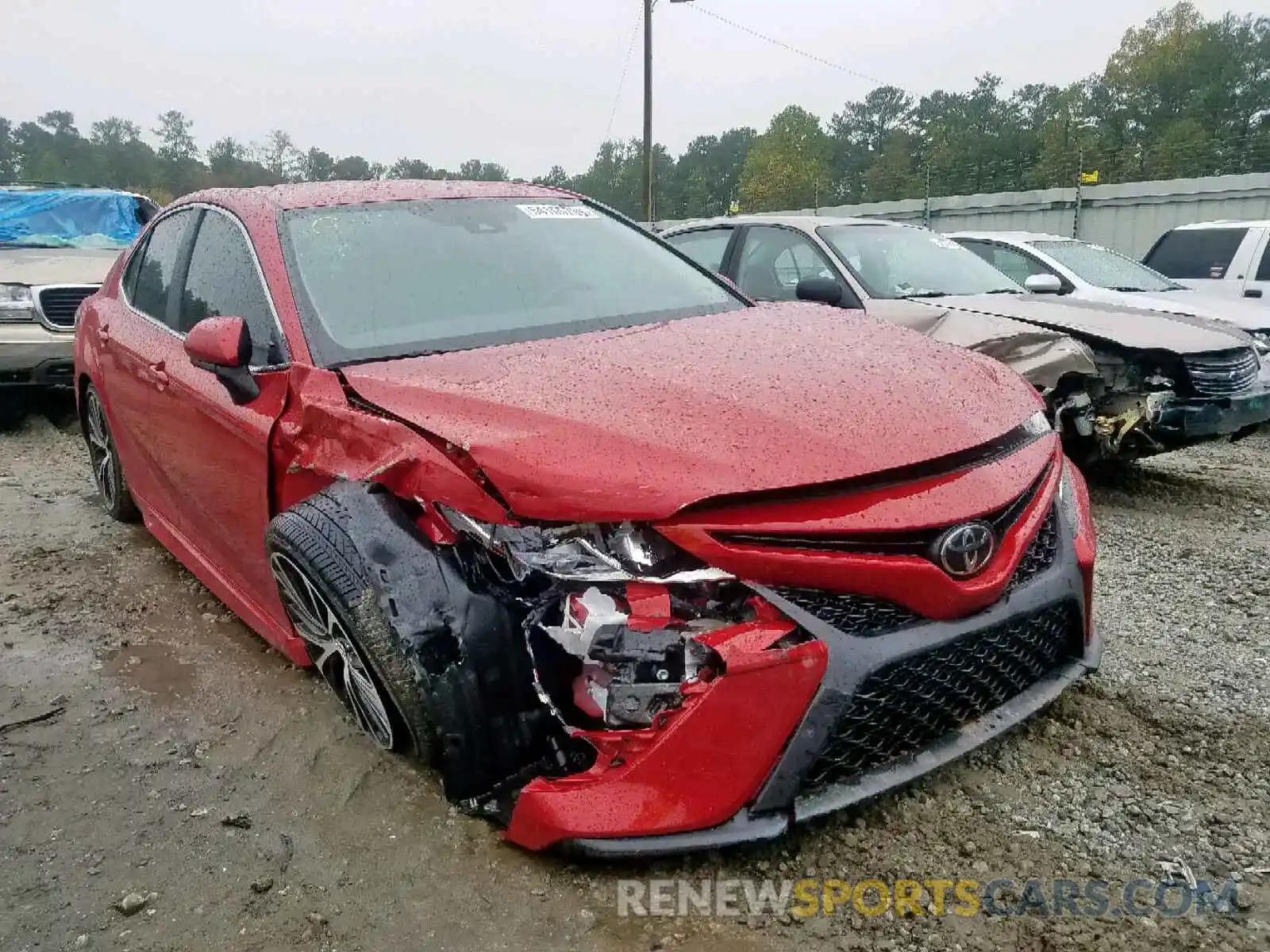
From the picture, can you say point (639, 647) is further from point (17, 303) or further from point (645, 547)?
point (17, 303)

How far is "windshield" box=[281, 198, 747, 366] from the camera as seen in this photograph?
2.75 meters

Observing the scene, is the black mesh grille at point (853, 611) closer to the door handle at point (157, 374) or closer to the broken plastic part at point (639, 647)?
the broken plastic part at point (639, 647)

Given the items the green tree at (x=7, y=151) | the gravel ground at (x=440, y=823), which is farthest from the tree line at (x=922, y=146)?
the gravel ground at (x=440, y=823)

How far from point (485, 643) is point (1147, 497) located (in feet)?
14.7

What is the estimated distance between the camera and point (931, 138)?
6406cm

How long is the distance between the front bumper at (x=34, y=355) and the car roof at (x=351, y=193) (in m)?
3.64

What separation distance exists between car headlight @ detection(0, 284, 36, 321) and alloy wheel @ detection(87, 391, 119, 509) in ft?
8.34

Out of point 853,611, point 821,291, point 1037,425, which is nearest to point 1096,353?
point 821,291

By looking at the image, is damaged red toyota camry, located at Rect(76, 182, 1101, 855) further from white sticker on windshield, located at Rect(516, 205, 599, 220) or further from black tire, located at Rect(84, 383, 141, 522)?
black tire, located at Rect(84, 383, 141, 522)

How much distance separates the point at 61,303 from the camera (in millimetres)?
6867

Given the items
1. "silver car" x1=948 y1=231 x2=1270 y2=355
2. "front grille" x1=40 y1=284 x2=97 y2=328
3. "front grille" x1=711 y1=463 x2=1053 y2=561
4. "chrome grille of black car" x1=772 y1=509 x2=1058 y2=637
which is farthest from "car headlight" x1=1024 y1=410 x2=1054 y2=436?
"front grille" x1=40 y1=284 x2=97 y2=328

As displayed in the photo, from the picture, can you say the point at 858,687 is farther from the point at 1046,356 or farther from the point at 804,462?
the point at 1046,356

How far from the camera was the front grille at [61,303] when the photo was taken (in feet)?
22.3

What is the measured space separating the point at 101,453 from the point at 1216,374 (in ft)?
18.1
